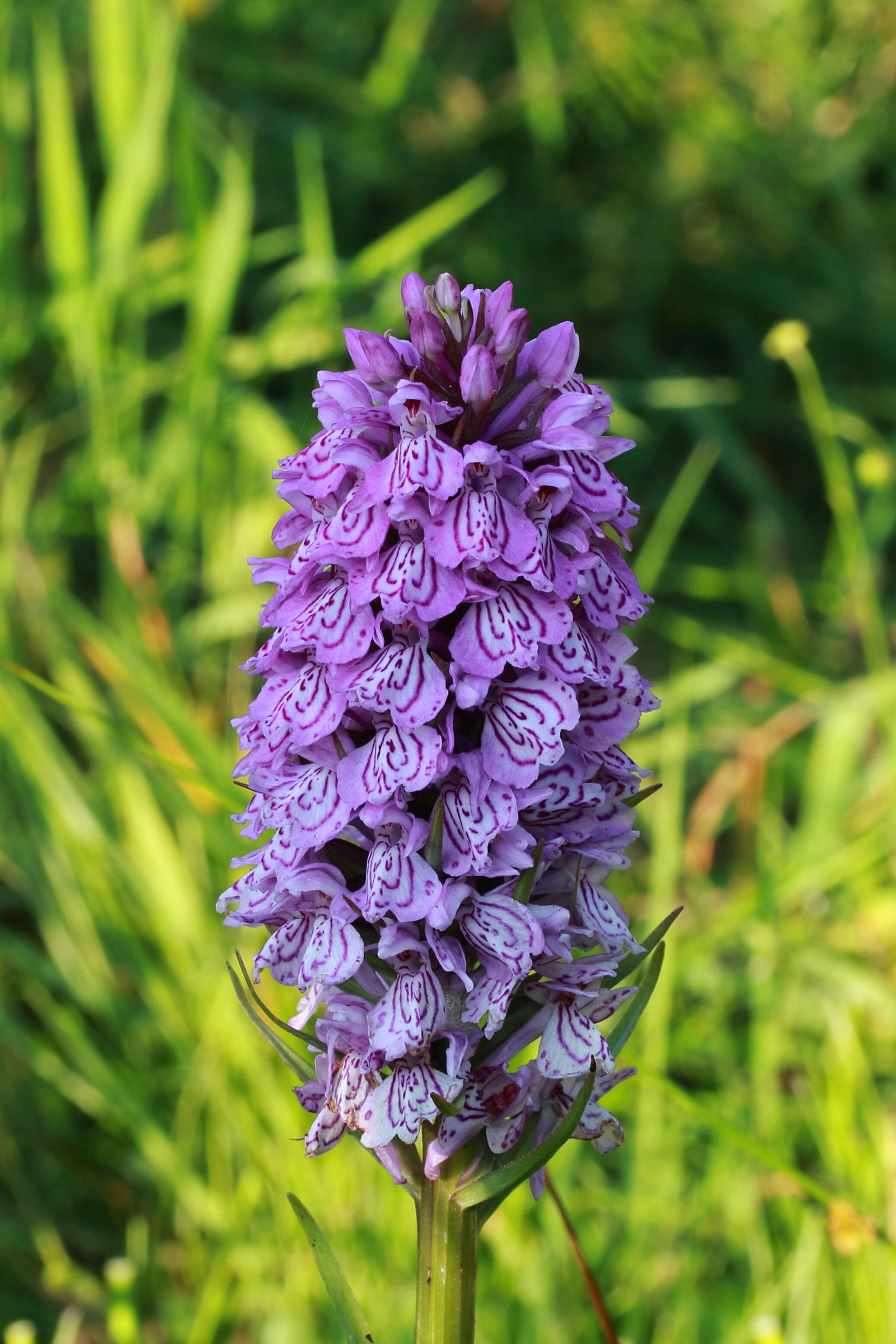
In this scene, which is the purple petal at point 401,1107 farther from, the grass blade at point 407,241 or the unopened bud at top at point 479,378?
the grass blade at point 407,241

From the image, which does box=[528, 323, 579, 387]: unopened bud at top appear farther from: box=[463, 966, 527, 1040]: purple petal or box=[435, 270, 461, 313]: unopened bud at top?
box=[463, 966, 527, 1040]: purple petal

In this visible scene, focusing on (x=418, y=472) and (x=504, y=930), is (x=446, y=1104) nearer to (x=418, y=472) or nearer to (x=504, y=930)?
(x=504, y=930)

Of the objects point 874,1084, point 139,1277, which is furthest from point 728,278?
point 139,1277

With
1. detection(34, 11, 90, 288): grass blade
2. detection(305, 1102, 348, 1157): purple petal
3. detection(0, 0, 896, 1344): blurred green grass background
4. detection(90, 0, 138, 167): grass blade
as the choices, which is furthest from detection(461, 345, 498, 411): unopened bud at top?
detection(90, 0, 138, 167): grass blade

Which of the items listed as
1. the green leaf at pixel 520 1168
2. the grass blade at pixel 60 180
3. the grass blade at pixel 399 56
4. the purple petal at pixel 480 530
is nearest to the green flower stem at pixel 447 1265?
the green leaf at pixel 520 1168

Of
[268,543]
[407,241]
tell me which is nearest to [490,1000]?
[268,543]
